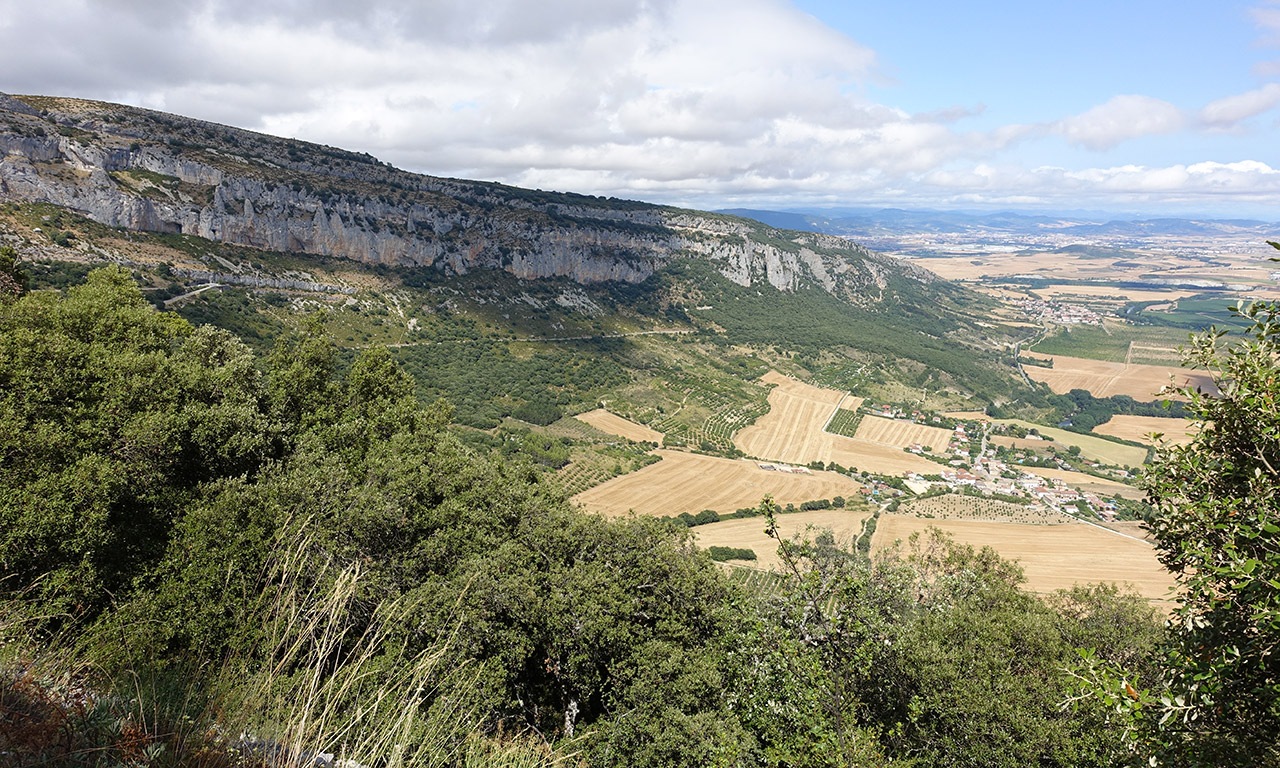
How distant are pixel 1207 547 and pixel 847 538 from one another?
5226 centimetres

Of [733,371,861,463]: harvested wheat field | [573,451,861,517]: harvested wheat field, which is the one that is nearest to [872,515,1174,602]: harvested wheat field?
[573,451,861,517]: harvested wheat field

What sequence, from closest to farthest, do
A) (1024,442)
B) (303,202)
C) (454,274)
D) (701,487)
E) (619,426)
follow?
1. (701,487)
2. (619,426)
3. (1024,442)
4. (303,202)
5. (454,274)

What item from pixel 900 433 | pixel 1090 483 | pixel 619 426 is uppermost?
pixel 619 426

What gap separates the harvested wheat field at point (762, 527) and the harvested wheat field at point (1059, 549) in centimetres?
296

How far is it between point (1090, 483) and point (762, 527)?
56.9 m

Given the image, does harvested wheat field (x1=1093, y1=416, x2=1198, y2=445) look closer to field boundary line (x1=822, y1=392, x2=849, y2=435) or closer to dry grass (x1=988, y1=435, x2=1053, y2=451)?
dry grass (x1=988, y1=435, x2=1053, y2=451)

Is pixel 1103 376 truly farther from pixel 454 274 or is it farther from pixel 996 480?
pixel 454 274

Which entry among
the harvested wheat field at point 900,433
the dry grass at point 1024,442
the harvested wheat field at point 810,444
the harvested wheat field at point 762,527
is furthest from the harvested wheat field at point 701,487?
the dry grass at point 1024,442

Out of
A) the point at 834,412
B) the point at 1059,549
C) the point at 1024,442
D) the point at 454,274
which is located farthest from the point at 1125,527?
the point at 454,274

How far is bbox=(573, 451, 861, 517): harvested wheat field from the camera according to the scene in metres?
61.1

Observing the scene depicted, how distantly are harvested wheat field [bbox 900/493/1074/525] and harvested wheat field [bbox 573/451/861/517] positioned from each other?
7.86 meters

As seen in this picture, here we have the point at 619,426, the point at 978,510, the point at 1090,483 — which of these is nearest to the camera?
the point at 978,510

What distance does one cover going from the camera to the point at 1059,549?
177 ft

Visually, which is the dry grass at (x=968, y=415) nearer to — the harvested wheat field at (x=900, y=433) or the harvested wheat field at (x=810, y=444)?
the harvested wheat field at (x=900, y=433)
